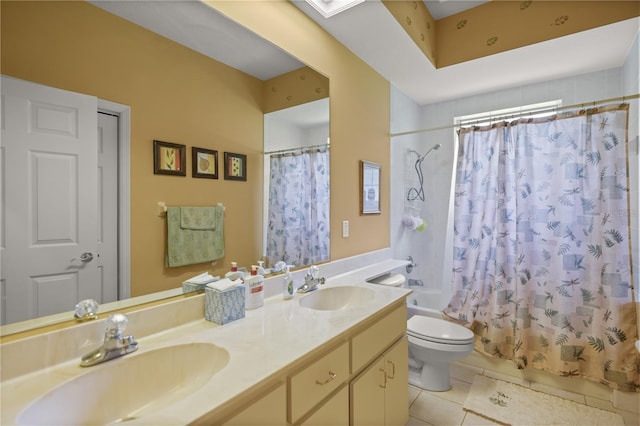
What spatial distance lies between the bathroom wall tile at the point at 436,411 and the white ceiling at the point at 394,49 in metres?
2.16

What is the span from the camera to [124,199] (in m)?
1.04

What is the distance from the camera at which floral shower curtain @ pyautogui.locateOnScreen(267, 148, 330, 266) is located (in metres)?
1.65

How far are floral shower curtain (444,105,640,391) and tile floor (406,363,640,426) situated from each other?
0.15m

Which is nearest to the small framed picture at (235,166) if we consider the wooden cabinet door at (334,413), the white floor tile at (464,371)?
the wooden cabinet door at (334,413)

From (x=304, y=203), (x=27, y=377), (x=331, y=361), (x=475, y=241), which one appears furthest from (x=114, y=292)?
(x=475, y=241)

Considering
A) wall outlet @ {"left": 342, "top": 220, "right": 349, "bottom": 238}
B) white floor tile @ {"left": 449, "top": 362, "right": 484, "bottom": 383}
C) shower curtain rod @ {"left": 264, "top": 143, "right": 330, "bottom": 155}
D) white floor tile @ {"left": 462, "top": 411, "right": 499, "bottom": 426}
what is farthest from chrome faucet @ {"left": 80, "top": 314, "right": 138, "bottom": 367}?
white floor tile @ {"left": 449, "top": 362, "right": 484, "bottom": 383}

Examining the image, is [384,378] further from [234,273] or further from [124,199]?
[124,199]

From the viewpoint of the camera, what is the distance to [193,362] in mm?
958

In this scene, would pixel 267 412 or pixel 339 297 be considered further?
pixel 339 297

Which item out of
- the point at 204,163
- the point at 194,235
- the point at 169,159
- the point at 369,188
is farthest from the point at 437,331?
the point at 169,159

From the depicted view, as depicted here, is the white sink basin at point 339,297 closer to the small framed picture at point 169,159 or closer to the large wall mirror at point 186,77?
the large wall mirror at point 186,77

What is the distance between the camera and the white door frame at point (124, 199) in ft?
3.37

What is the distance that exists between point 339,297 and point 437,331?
899 millimetres

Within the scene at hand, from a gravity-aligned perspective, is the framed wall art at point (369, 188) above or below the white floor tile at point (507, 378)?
above
